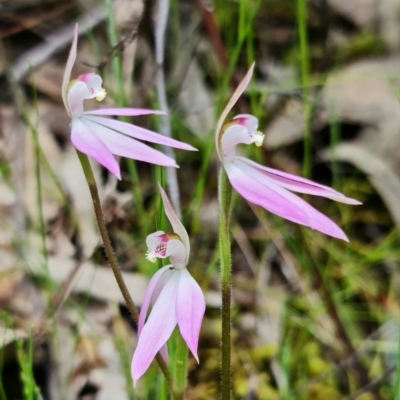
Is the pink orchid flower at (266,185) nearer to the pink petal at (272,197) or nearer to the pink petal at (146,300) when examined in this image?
the pink petal at (272,197)

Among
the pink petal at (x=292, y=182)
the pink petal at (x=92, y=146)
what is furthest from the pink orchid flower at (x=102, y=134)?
the pink petal at (x=292, y=182)

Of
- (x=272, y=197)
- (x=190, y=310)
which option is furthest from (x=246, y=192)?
(x=190, y=310)

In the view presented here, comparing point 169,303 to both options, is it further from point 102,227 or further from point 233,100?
point 233,100

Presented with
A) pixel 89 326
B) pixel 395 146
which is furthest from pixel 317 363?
pixel 395 146

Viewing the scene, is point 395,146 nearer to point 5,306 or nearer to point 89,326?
point 89,326

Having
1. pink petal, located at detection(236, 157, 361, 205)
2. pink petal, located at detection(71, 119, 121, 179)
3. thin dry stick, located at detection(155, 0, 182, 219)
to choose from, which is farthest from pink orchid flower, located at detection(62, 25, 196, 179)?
thin dry stick, located at detection(155, 0, 182, 219)

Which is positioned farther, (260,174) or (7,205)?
(7,205)
